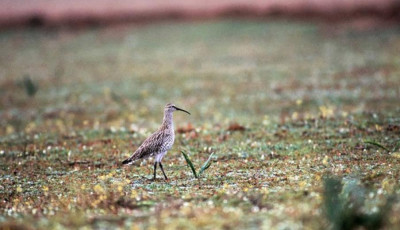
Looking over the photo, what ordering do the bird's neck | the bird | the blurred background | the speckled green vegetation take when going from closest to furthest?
the speckled green vegetation < the bird < the bird's neck < the blurred background

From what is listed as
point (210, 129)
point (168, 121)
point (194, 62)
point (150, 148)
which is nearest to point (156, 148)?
point (150, 148)

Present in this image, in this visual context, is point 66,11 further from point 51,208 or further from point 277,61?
point 51,208

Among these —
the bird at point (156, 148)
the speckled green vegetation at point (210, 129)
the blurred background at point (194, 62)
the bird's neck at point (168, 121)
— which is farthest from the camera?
the blurred background at point (194, 62)

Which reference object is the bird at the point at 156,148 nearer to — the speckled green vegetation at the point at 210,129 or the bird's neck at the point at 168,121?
the bird's neck at the point at 168,121

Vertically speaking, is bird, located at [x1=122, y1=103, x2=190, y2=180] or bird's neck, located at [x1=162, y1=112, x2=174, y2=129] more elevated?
bird's neck, located at [x1=162, y1=112, x2=174, y2=129]

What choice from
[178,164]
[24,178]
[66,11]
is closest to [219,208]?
[178,164]

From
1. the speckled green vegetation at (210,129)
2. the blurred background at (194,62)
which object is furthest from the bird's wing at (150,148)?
the blurred background at (194,62)

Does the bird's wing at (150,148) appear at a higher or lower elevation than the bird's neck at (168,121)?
lower

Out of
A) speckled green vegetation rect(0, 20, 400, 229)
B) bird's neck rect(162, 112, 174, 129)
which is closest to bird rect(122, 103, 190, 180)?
bird's neck rect(162, 112, 174, 129)

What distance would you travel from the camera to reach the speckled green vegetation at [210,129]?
40.8 ft

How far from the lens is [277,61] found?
45438 millimetres

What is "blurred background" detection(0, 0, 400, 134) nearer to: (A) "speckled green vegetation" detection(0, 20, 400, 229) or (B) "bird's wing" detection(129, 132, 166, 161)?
Answer: (A) "speckled green vegetation" detection(0, 20, 400, 229)

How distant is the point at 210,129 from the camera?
76.4 ft

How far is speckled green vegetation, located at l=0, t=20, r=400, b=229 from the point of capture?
40.8 ft
